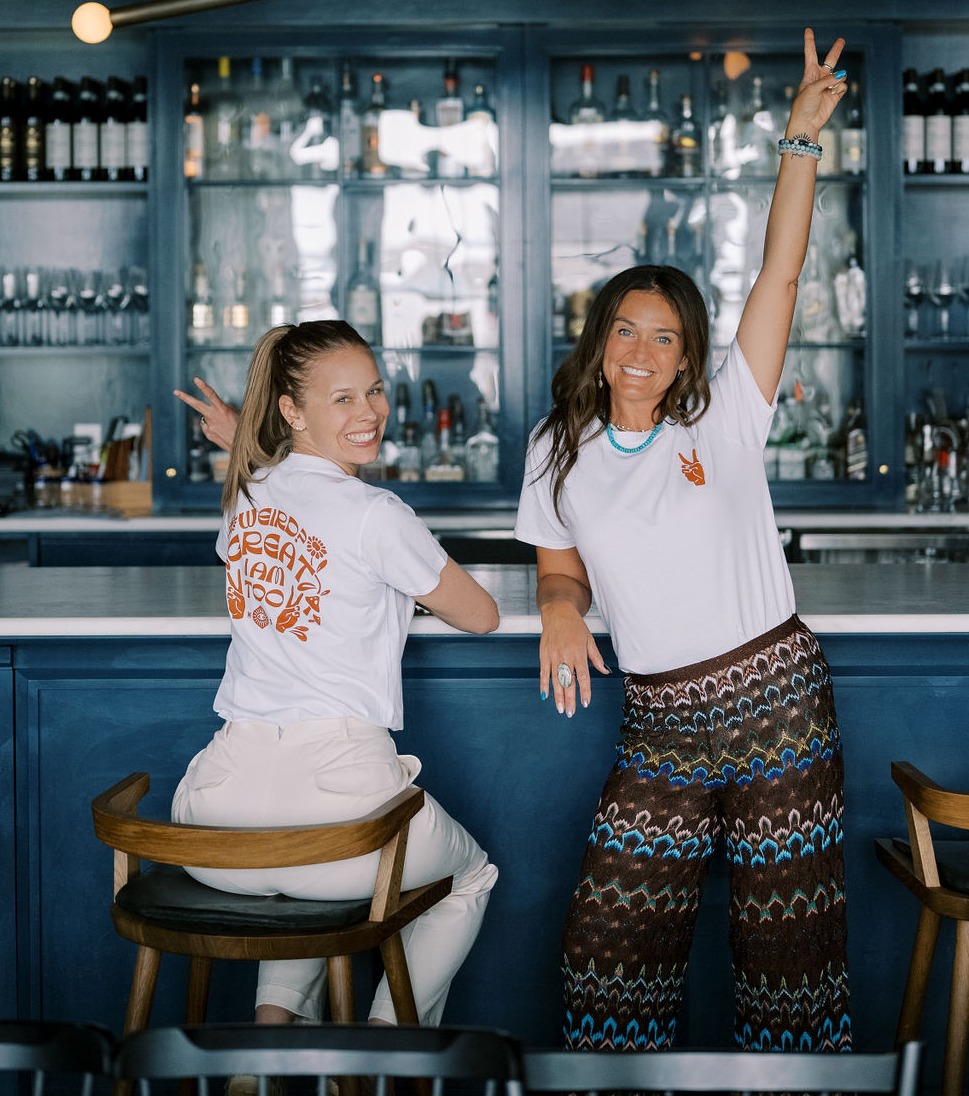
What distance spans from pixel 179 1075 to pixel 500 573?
1844mm

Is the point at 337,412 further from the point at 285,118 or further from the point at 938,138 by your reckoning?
the point at 938,138

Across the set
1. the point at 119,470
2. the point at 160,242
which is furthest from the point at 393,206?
the point at 119,470

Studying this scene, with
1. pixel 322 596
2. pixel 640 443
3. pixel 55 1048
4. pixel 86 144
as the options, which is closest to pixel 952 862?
pixel 640 443

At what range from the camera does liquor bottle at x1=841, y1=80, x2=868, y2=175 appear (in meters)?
4.09

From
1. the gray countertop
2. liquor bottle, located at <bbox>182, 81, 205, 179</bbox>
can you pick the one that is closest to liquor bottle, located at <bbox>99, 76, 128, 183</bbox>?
liquor bottle, located at <bbox>182, 81, 205, 179</bbox>

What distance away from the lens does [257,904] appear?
60.4 inches

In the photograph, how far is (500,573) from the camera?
262 cm

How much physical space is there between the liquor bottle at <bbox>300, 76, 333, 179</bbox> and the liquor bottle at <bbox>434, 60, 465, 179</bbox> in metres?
0.37

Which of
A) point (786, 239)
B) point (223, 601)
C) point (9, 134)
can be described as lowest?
point (223, 601)

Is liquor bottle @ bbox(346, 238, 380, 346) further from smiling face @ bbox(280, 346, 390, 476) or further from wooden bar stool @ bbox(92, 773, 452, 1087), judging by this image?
wooden bar stool @ bbox(92, 773, 452, 1087)

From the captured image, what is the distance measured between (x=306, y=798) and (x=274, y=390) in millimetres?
583

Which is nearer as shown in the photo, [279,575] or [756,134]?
[279,575]

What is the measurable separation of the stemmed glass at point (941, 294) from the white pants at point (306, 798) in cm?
323

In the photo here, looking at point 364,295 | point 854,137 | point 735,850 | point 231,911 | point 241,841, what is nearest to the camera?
point 241,841
